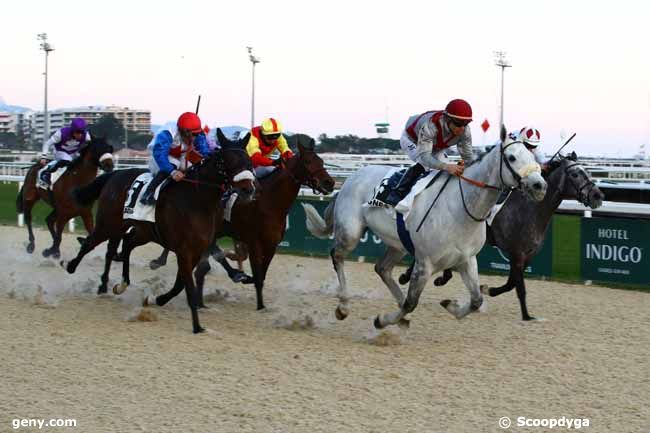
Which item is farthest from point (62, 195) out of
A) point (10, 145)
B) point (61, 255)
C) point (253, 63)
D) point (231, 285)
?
point (10, 145)

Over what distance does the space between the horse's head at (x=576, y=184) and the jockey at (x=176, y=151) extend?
3.44 metres

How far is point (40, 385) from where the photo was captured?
5926mm

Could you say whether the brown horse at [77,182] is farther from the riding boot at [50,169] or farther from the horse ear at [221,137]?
the horse ear at [221,137]

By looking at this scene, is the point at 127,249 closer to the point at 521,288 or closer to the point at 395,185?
the point at 395,185

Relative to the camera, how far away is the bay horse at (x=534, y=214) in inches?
344

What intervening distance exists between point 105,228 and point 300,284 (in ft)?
8.93

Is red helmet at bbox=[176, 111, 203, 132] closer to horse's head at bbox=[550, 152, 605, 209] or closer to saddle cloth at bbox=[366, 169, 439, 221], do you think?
saddle cloth at bbox=[366, 169, 439, 221]

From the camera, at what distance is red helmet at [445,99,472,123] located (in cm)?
730

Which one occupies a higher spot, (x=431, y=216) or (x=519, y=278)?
(x=431, y=216)

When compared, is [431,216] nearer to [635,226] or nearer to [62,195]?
[635,226]

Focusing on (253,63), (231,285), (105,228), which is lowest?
(231,285)

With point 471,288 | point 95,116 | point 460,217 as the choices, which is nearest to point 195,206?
point 460,217

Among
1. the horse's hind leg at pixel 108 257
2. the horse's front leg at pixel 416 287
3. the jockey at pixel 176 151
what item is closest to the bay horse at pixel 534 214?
the horse's front leg at pixel 416 287

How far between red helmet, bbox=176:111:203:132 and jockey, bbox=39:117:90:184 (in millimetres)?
4702
